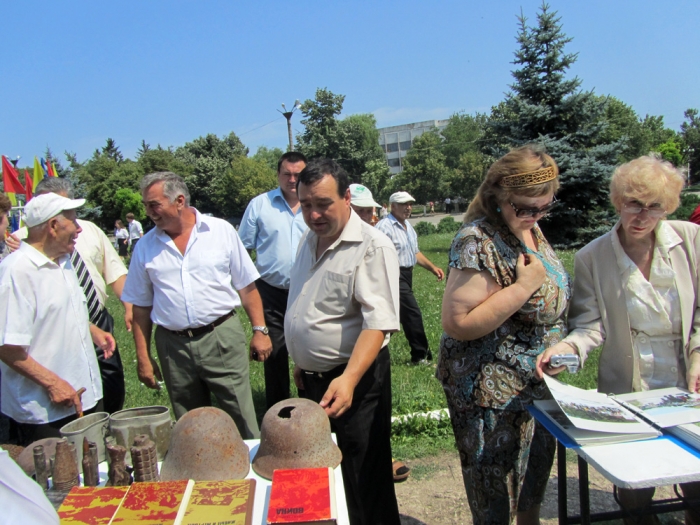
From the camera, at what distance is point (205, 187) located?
44812mm

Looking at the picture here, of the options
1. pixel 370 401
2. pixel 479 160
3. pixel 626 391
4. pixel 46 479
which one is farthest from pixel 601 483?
pixel 479 160

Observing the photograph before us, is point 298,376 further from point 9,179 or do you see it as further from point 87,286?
point 9,179

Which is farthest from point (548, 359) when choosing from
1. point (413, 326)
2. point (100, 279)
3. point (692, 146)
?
point (692, 146)

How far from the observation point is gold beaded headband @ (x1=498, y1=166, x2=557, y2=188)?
2.18 m

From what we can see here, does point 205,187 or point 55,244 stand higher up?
point 205,187

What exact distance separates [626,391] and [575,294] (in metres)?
0.51

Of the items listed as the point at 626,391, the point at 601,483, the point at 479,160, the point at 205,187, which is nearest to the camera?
the point at 626,391

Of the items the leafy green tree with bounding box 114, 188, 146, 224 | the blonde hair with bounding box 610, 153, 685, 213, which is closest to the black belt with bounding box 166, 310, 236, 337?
the blonde hair with bounding box 610, 153, 685, 213

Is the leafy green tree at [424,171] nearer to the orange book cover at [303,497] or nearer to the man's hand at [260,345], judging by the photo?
the man's hand at [260,345]

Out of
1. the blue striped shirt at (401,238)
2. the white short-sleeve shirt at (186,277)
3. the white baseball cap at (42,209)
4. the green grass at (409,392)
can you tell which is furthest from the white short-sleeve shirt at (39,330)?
the blue striped shirt at (401,238)

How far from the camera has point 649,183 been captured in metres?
2.29

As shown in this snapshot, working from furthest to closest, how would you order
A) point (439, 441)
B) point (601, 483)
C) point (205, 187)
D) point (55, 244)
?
1. point (205, 187)
2. point (439, 441)
3. point (601, 483)
4. point (55, 244)

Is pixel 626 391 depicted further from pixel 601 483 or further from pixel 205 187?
pixel 205 187

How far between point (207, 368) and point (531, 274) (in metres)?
2.22
